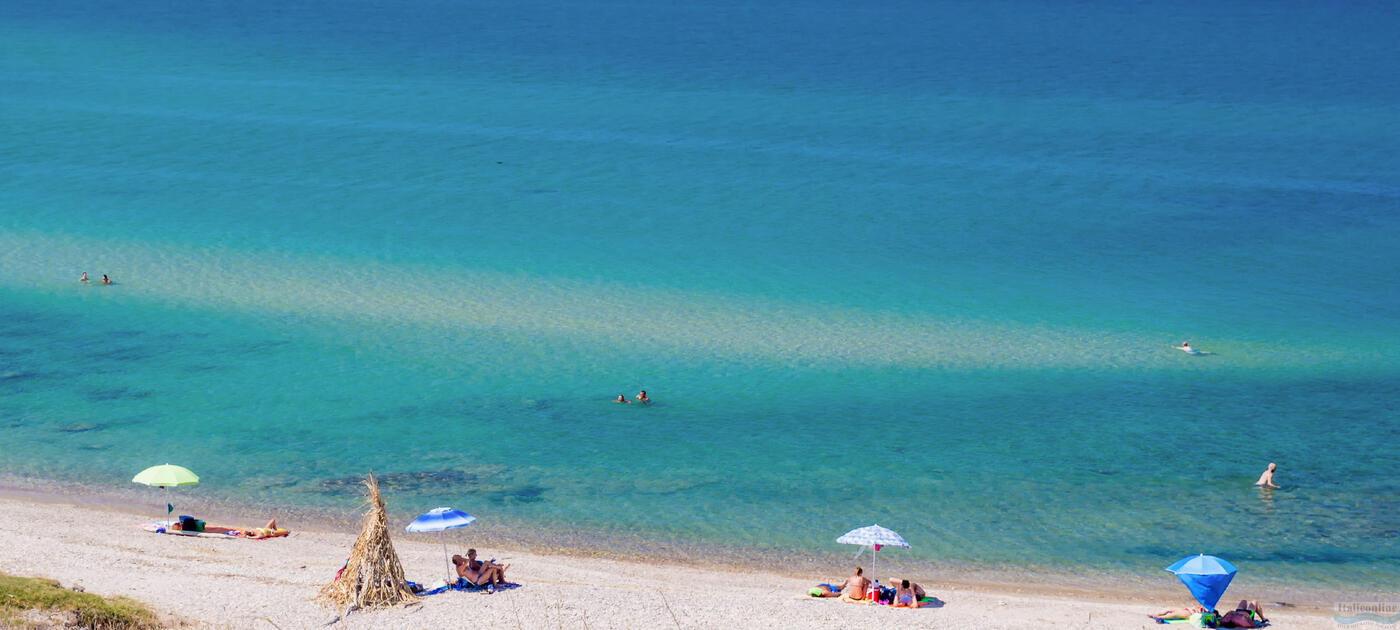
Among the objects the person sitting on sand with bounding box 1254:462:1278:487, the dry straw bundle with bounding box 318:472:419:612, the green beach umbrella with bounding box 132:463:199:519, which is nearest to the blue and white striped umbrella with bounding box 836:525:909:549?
the dry straw bundle with bounding box 318:472:419:612

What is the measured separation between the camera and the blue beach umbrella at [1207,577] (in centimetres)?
1878

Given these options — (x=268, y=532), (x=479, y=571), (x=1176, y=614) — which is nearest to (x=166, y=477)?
(x=268, y=532)

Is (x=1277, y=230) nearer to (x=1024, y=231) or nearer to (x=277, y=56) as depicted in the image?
(x=1024, y=231)

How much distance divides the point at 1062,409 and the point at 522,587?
15.9 meters

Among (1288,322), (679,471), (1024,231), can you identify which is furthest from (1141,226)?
(679,471)

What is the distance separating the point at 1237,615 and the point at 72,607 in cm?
1694

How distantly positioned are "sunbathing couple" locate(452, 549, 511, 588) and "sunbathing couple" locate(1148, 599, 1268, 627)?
34.2ft

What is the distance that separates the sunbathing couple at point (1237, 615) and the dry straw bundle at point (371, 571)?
11947 millimetres

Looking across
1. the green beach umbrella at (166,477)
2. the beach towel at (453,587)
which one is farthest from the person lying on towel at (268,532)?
the beach towel at (453,587)

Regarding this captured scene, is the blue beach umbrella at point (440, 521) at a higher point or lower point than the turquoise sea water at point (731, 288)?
lower

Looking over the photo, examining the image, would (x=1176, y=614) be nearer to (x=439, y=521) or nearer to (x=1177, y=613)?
(x=1177, y=613)

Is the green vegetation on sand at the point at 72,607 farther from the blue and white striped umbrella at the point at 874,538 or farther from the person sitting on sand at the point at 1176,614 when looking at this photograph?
the person sitting on sand at the point at 1176,614

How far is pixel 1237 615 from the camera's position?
1861cm

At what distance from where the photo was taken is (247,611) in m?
17.9
